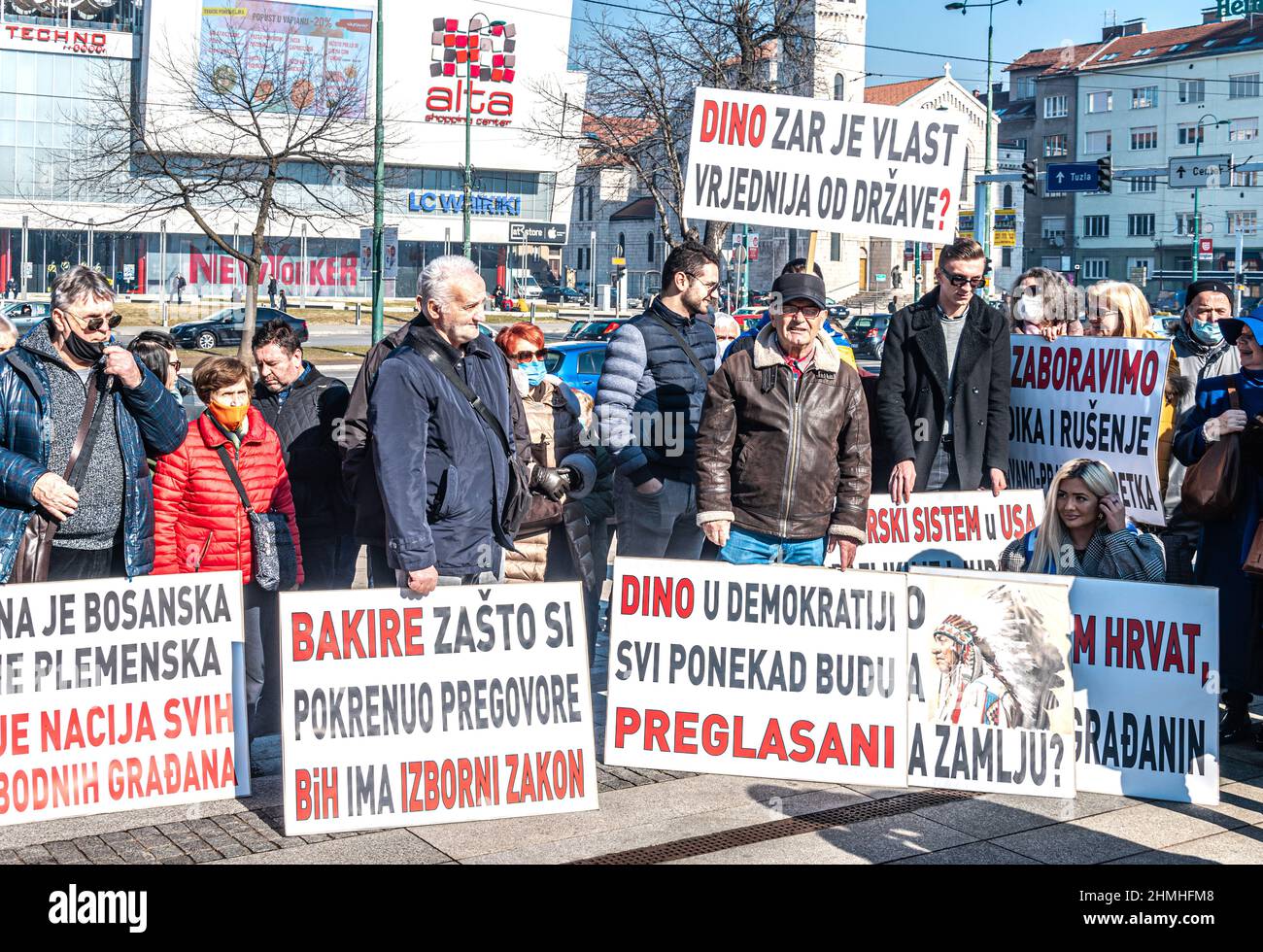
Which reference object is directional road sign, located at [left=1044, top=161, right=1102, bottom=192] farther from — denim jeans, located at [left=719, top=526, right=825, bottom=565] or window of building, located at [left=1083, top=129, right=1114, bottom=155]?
window of building, located at [left=1083, top=129, right=1114, bottom=155]

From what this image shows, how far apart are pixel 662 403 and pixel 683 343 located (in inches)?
11.5

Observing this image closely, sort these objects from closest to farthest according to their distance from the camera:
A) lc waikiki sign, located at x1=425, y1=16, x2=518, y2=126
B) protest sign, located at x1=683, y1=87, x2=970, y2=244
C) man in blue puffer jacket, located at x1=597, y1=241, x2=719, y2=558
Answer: man in blue puffer jacket, located at x1=597, y1=241, x2=719, y2=558, protest sign, located at x1=683, y1=87, x2=970, y2=244, lc waikiki sign, located at x1=425, y1=16, x2=518, y2=126

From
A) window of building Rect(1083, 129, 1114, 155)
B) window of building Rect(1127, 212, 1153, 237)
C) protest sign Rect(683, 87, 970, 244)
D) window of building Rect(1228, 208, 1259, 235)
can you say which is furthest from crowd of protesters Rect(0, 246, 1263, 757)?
window of building Rect(1083, 129, 1114, 155)

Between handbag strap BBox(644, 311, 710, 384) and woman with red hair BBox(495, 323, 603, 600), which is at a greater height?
handbag strap BBox(644, 311, 710, 384)

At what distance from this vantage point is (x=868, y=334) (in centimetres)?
4419

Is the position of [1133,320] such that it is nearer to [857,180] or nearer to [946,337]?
[946,337]

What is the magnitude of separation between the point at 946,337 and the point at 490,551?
2.64 m

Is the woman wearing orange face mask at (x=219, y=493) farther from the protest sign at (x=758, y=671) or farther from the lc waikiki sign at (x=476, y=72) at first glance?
the lc waikiki sign at (x=476, y=72)

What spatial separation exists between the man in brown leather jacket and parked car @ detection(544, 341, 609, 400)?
48.5 ft

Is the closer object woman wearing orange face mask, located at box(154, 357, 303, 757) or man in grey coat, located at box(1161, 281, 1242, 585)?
woman wearing orange face mask, located at box(154, 357, 303, 757)

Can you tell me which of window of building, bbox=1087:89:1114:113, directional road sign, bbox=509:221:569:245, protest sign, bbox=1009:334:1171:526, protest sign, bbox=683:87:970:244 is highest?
window of building, bbox=1087:89:1114:113

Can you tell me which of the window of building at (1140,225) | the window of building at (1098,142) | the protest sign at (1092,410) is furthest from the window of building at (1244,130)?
the protest sign at (1092,410)

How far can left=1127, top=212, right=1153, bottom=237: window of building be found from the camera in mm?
92125

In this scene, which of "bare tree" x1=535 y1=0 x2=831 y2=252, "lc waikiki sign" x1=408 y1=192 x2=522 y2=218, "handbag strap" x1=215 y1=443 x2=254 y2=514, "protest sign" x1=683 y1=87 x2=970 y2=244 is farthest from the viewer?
"lc waikiki sign" x1=408 y1=192 x2=522 y2=218
